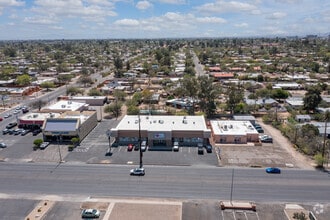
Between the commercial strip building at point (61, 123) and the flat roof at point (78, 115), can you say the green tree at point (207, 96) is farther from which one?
the flat roof at point (78, 115)

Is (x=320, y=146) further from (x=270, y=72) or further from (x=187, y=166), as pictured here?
(x=270, y=72)

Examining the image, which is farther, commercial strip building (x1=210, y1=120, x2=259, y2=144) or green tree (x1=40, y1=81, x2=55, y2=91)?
green tree (x1=40, y1=81, x2=55, y2=91)

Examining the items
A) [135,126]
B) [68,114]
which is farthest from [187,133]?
[68,114]

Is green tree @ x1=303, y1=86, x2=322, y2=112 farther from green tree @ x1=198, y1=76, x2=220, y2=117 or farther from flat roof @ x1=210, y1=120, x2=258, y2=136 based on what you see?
green tree @ x1=198, y1=76, x2=220, y2=117

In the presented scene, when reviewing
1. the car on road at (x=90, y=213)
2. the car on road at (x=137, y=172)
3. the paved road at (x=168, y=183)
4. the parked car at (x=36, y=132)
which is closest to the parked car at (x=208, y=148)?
the paved road at (x=168, y=183)

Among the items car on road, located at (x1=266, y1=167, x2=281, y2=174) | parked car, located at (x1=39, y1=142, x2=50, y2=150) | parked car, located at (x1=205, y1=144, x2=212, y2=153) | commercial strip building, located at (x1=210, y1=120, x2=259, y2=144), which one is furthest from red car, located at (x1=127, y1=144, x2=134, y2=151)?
car on road, located at (x1=266, y1=167, x2=281, y2=174)

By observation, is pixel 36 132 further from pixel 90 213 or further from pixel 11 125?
pixel 90 213
